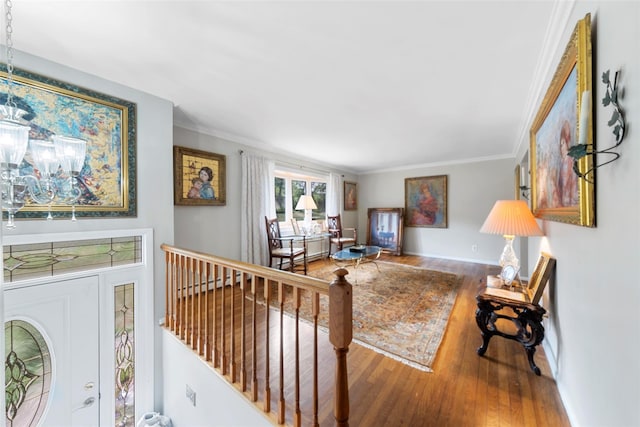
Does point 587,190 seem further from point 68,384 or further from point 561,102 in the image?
point 68,384

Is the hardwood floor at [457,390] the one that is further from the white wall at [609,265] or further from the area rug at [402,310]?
the white wall at [609,265]

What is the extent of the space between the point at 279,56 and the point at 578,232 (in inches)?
84.3

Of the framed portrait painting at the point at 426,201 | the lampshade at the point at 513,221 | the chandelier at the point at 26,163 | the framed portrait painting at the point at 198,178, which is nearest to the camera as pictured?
the chandelier at the point at 26,163

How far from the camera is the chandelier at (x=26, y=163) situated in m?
1.16

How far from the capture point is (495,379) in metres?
1.69

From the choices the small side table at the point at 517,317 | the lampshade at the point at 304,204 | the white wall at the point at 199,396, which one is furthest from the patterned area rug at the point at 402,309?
the lampshade at the point at 304,204

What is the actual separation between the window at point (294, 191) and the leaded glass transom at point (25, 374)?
11.2 ft

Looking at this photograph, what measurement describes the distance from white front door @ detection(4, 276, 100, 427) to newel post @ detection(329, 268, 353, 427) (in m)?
2.13

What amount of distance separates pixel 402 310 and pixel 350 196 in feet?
13.4

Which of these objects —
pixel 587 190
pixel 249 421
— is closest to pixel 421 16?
pixel 587 190

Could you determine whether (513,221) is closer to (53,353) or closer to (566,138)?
(566,138)

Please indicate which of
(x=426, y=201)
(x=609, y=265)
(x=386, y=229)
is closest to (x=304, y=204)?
(x=386, y=229)

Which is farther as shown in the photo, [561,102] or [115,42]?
[115,42]

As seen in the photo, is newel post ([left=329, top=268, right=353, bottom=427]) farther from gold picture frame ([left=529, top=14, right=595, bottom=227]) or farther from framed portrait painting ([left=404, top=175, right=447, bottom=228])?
framed portrait painting ([left=404, top=175, right=447, bottom=228])
